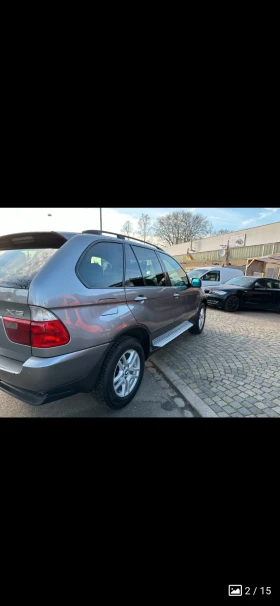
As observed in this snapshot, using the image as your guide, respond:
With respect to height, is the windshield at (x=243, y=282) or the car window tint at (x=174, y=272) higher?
the car window tint at (x=174, y=272)

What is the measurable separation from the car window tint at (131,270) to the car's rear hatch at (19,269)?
768mm

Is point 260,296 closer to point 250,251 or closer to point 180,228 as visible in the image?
point 250,251

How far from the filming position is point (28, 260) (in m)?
1.88

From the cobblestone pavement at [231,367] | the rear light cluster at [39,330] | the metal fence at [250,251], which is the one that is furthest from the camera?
the metal fence at [250,251]

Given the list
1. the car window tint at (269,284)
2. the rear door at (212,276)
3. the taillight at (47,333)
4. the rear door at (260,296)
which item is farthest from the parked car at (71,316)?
the rear door at (212,276)

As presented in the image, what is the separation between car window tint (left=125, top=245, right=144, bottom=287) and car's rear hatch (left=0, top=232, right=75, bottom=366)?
30.2 inches

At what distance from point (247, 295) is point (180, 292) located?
4.98 meters

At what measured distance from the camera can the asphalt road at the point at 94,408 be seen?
7.54 ft

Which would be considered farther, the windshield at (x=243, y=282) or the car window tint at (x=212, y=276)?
the car window tint at (x=212, y=276)

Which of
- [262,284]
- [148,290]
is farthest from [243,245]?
[148,290]

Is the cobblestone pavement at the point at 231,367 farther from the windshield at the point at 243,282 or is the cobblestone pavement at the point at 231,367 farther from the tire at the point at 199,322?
the windshield at the point at 243,282

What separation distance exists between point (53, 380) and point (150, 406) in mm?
1305

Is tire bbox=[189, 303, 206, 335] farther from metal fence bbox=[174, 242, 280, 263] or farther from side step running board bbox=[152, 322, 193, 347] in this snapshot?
metal fence bbox=[174, 242, 280, 263]

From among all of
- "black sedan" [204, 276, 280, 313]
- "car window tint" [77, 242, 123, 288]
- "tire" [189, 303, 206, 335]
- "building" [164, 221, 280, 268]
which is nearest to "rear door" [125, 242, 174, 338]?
"car window tint" [77, 242, 123, 288]
